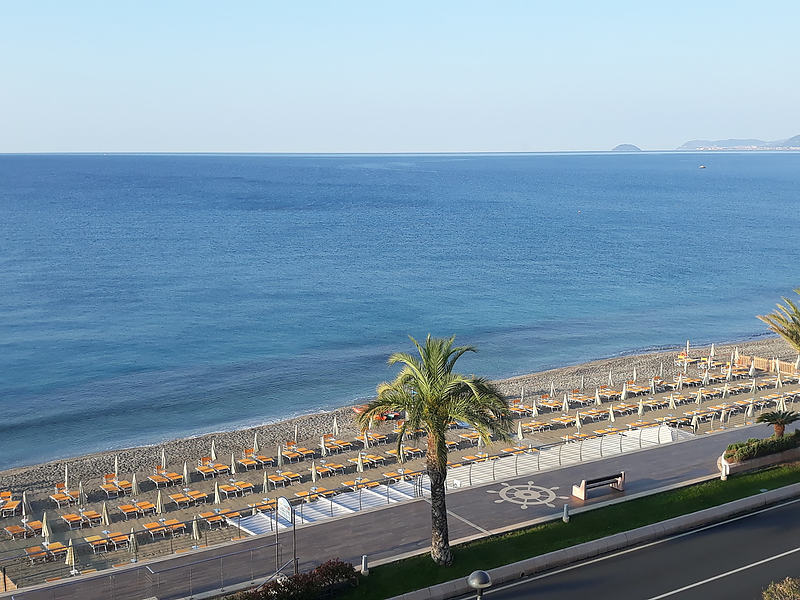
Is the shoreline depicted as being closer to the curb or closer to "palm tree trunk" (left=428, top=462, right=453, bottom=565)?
Answer: "palm tree trunk" (left=428, top=462, right=453, bottom=565)

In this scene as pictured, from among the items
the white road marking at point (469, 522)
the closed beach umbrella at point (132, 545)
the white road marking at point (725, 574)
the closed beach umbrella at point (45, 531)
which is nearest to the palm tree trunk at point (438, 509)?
the white road marking at point (469, 522)

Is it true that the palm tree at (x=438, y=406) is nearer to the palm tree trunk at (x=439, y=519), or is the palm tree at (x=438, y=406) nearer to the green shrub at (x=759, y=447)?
the palm tree trunk at (x=439, y=519)

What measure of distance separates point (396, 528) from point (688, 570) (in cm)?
728

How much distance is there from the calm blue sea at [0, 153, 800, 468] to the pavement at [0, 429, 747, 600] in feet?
72.1

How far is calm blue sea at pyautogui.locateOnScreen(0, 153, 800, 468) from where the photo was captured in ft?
159

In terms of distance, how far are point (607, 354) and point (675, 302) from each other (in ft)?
72.1

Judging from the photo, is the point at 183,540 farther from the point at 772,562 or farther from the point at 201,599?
the point at 772,562

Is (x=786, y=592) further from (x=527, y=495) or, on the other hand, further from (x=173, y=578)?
(x=173, y=578)

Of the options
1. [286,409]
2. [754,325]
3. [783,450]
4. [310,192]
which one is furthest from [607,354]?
[310,192]

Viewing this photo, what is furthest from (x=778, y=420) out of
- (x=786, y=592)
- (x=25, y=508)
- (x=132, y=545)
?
(x=25, y=508)

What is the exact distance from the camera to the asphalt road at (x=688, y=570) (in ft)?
61.6

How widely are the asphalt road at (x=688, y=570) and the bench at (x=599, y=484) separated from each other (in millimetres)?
2883

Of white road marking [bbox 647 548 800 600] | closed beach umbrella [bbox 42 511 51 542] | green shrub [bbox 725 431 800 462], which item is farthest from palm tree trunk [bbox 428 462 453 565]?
closed beach umbrella [bbox 42 511 51 542]

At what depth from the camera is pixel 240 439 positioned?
3997 centimetres
